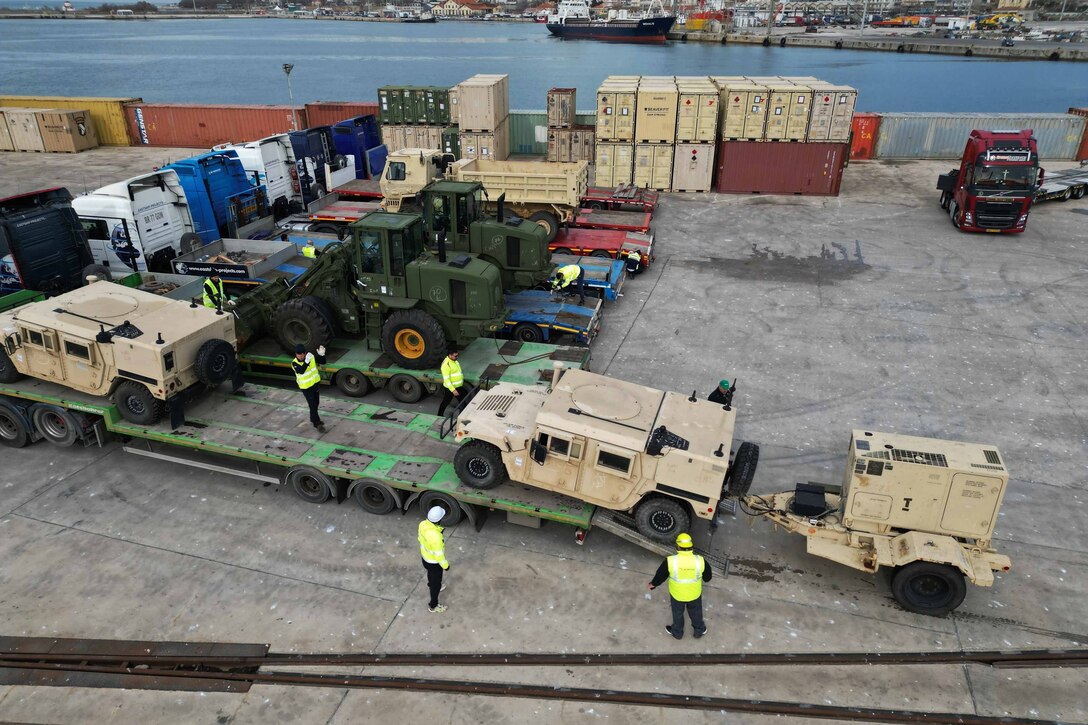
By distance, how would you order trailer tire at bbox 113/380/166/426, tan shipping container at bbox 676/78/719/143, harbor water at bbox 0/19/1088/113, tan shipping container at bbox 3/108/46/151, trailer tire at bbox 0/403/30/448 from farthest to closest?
1. harbor water at bbox 0/19/1088/113
2. tan shipping container at bbox 3/108/46/151
3. tan shipping container at bbox 676/78/719/143
4. trailer tire at bbox 0/403/30/448
5. trailer tire at bbox 113/380/166/426

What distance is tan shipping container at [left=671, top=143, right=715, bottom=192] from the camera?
24.1 m

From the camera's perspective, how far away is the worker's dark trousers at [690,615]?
23.8ft

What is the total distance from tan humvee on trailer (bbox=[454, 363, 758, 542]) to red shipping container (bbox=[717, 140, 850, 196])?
1806cm

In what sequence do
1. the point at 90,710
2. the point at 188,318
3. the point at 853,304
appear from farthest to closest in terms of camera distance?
the point at 853,304 < the point at 188,318 < the point at 90,710

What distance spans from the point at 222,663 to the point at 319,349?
5291 mm

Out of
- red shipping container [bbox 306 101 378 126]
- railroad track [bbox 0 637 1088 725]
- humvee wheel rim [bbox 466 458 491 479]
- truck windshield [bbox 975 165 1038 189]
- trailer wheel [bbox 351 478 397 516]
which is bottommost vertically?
railroad track [bbox 0 637 1088 725]

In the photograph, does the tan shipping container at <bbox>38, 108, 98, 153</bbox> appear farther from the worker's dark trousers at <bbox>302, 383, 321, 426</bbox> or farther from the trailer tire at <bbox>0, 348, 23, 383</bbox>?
the worker's dark trousers at <bbox>302, 383, 321, 426</bbox>

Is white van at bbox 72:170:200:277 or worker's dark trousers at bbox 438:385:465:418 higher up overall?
white van at bbox 72:170:200:277

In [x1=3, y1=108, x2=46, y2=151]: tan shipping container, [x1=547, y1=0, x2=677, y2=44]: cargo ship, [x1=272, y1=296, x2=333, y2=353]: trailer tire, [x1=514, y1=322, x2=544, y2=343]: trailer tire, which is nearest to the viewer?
[x1=272, y1=296, x2=333, y2=353]: trailer tire

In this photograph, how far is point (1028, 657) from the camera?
7.26 metres

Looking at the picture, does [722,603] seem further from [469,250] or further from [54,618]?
[469,250]

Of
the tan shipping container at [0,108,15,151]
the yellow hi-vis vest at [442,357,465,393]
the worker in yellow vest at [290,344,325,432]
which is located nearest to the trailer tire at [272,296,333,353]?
the worker in yellow vest at [290,344,325,432]

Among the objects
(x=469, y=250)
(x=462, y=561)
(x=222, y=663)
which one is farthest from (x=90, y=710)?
(x=469, y=250)

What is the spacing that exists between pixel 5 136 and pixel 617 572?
124 feet
